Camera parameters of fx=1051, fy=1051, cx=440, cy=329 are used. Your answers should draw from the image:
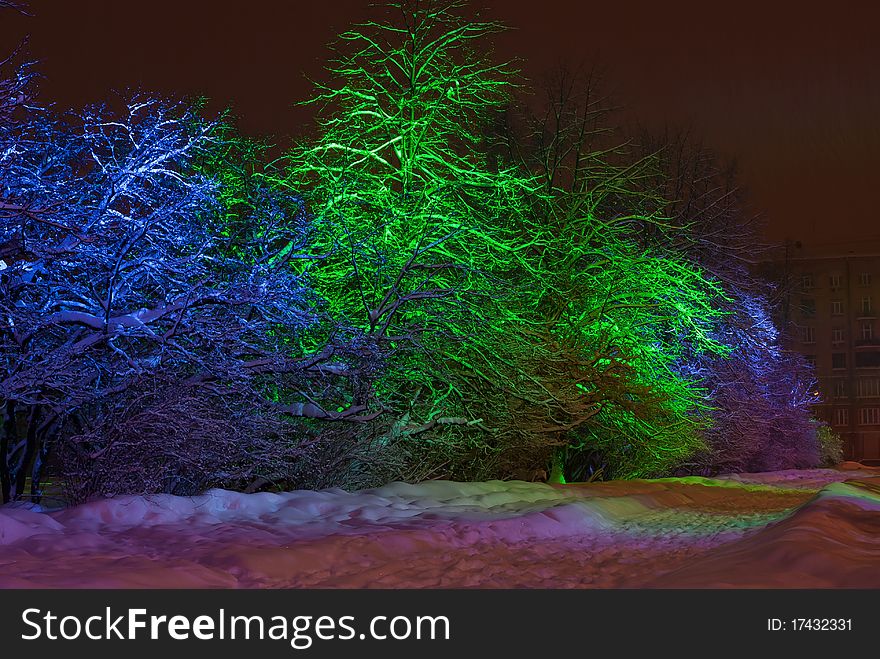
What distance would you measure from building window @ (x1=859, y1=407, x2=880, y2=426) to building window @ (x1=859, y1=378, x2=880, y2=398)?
1039 mm

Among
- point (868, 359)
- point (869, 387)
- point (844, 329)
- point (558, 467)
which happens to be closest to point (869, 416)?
point (869, 387)

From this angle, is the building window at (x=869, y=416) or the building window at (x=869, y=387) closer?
the building window at (x=869, y=416)

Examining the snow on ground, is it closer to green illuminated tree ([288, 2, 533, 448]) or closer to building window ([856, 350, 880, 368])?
green illuminated tree ([288, 2, 533, 448])

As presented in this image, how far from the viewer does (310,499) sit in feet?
41.9

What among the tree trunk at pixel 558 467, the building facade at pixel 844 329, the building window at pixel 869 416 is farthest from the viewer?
the building facade at pixel 844 329

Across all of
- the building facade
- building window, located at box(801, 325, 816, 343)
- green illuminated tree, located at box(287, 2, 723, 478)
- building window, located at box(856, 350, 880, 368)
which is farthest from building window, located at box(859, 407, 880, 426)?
green illuminated tree, located at box(287, 2, 723, 478)

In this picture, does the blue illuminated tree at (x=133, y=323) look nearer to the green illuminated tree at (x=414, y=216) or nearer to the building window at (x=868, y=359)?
the green illuminated tree at (x=414, y=216)

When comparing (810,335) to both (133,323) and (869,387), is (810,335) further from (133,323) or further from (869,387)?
(133,323)

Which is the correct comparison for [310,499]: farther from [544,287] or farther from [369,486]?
[544,287]

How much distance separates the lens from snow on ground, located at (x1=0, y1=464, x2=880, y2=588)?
309 inches

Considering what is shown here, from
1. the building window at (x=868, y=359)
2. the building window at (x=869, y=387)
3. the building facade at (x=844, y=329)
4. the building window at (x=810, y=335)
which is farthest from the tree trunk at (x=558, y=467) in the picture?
the building window at (x=868, y=359)

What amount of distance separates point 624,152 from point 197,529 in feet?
54.8

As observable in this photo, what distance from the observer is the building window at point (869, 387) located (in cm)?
8194

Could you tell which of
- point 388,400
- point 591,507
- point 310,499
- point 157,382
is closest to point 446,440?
point 388,400
